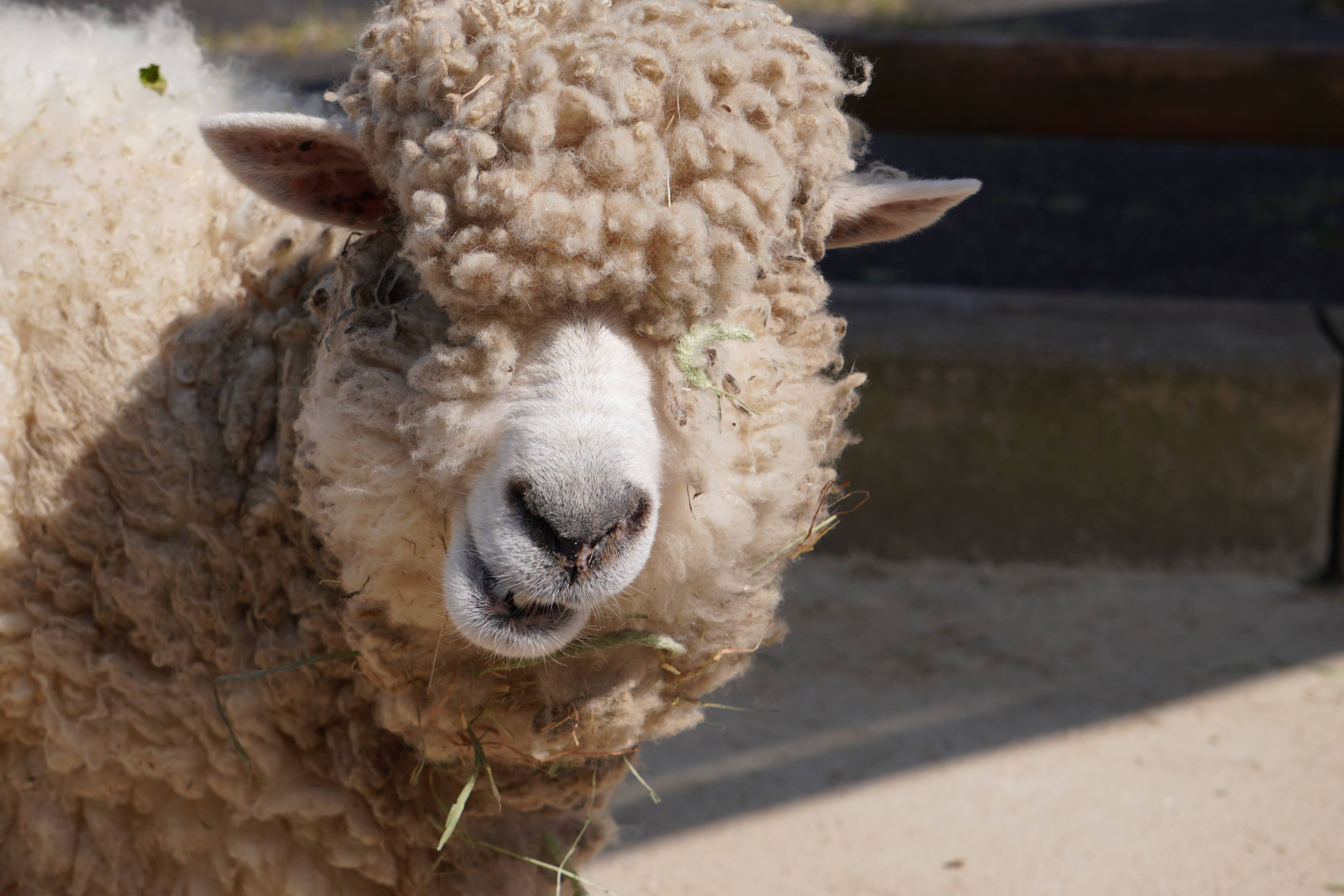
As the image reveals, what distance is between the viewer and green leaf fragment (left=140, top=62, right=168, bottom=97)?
229 cm

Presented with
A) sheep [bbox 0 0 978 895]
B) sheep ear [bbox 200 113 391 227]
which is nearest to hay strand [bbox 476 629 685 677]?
sheep [bbox 0 0 978 895]

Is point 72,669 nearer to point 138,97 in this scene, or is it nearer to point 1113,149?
point 138,97

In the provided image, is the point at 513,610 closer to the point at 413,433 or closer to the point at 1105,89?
the point at 413,433

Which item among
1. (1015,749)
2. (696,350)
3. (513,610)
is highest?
(696,350)

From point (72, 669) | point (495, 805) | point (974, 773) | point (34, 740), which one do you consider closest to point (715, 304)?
point (495, 805)

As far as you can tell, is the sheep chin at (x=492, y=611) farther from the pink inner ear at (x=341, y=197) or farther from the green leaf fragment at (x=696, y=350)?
A: the pink inner ear at (x=341, y=197)

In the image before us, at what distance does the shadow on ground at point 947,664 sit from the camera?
3.45 metres

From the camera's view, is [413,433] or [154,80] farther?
[154,80]

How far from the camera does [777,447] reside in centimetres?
175

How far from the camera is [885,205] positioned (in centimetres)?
193

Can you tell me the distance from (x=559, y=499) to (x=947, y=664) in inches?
108

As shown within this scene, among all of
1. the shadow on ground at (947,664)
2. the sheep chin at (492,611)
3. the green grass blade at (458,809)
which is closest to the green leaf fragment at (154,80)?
the sheep chin at (492,611)

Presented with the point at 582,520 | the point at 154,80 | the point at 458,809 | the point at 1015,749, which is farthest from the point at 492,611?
the point at 1015,749

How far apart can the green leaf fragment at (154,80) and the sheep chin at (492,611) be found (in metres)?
1.24
